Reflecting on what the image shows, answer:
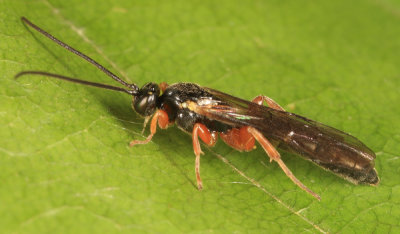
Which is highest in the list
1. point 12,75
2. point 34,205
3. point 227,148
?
point 12,75

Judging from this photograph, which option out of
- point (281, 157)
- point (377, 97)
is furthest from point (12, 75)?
point (377, 97)

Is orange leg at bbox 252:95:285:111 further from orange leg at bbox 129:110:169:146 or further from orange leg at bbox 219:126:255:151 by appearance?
orange leg at bbox 129:110:169:146

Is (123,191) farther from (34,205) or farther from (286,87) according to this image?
(286,87)

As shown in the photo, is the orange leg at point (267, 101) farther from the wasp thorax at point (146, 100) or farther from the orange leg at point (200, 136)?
the wasp thorax at point (146, 100)

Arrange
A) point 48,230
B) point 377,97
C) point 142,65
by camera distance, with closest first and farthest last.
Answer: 1. point 48,230
2. point 142,65
3. point 377,97

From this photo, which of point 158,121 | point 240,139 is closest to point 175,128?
point 158,121

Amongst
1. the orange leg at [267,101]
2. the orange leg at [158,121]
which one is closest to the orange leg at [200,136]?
the orange leg at [158,121]

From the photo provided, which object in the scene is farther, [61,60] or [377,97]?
[377,97]

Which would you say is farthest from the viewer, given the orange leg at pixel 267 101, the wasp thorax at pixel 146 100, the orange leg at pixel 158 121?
the orange leg at pixel 267 101

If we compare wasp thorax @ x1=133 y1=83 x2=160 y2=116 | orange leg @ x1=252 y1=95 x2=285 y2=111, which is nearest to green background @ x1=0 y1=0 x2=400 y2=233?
wasp thorax @ x1=133 y1=83 x2=160 y2=116
